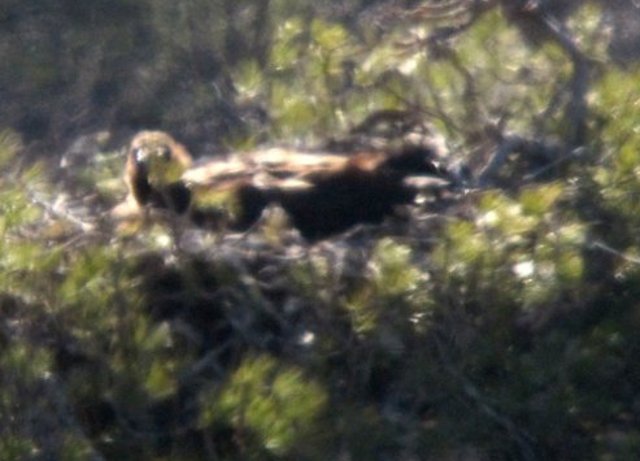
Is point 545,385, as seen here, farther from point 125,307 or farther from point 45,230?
point 45,230

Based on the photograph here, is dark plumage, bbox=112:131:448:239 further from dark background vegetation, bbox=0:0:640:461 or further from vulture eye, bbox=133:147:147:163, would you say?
dark background vegetation, bbox=0:0:640:461

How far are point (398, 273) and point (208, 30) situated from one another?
2749 mm

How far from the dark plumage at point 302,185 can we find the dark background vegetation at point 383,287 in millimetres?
149

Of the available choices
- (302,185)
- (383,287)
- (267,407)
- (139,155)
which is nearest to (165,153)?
(139,155)

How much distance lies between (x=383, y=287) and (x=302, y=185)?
2.19 ft

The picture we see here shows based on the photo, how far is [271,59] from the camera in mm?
4676

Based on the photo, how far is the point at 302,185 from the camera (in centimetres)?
398

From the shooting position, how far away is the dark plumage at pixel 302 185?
3.89 meters

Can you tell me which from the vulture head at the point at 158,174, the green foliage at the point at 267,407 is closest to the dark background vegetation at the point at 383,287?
the green foliage at the point at 267,407

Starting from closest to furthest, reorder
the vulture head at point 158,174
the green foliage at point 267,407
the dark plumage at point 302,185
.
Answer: the green foliage at point 267,407
the vulture head at point 158,174
the dark plumage at point 302,185

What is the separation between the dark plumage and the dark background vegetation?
0.15 m

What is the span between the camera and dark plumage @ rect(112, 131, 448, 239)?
3895 mm

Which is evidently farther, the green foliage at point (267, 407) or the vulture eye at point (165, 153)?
the vulture eye at point (165, 153)

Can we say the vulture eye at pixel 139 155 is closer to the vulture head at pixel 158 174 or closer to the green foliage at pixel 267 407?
the vulture head at pixel 158 174
